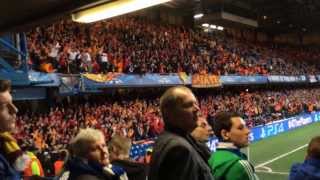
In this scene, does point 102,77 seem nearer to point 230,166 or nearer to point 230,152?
point 230,152

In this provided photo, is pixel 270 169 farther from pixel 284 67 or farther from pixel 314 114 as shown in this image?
pixel 284 67

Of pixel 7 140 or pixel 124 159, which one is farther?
pixel 124 159

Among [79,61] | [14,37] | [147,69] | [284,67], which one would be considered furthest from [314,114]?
[14,37]

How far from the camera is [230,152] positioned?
380cm

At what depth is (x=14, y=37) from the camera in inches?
511

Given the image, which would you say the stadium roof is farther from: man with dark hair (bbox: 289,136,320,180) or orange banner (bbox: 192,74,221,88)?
orange banner (bbox: 192,74,221,88)

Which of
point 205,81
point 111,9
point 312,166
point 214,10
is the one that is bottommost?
point 312,166

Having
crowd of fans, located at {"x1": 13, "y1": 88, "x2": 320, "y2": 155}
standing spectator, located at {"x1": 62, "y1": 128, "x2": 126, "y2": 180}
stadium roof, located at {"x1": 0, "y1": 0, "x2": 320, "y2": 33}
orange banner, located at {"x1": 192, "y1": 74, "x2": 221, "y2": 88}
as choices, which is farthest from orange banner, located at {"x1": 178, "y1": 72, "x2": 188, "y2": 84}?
standing spectator, located at {"x1": 62, "y1": 128, "x2": 126, "y2": 180}

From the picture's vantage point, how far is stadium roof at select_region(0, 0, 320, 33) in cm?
401

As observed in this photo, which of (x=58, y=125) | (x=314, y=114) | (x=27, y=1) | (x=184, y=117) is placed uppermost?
(x=27, y=1)

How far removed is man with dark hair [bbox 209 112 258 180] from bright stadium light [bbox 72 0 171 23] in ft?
3.99

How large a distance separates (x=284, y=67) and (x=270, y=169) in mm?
27332

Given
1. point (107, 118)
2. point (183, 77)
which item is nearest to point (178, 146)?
point (107, 118)

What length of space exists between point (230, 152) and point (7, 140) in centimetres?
182
